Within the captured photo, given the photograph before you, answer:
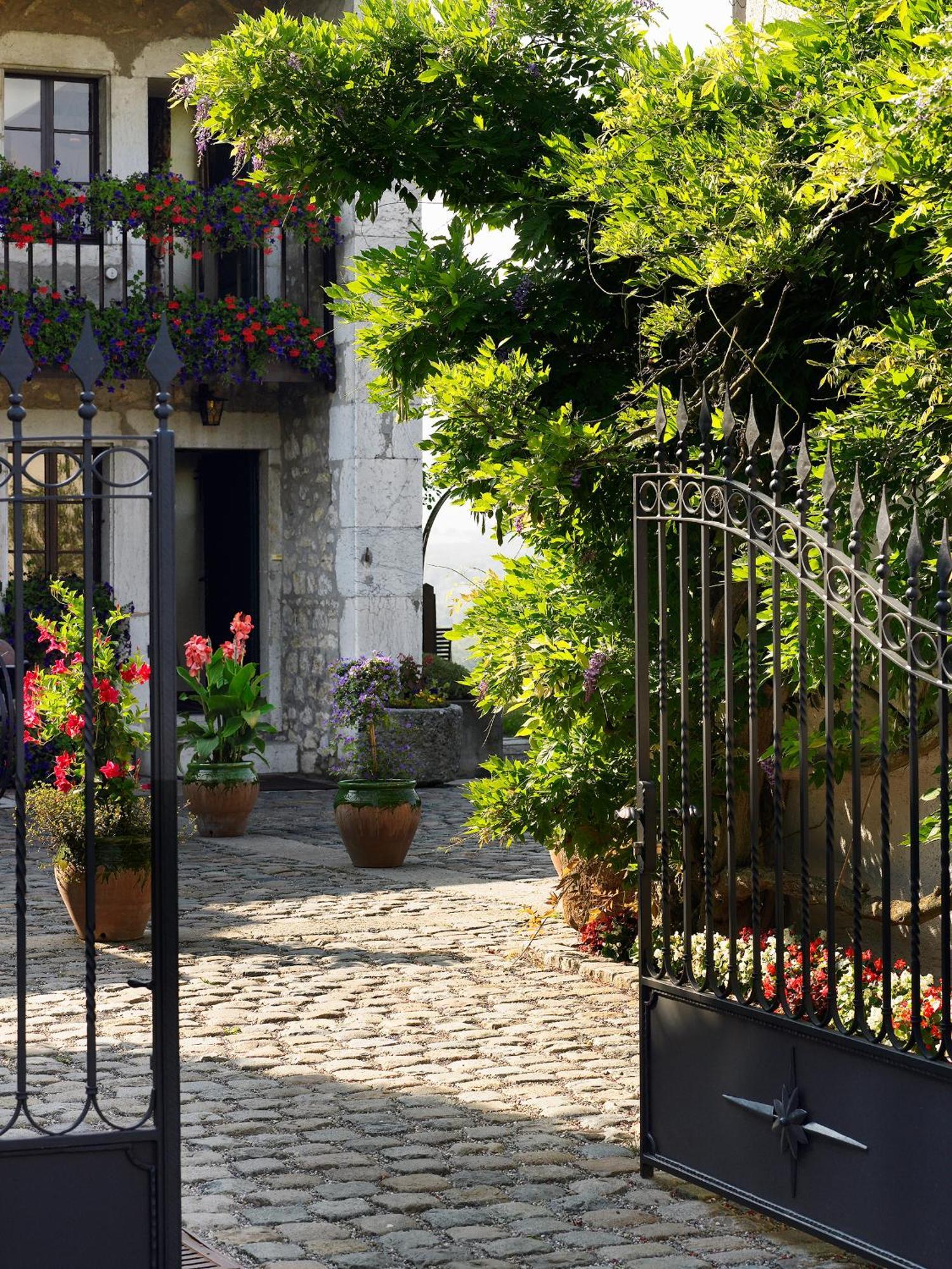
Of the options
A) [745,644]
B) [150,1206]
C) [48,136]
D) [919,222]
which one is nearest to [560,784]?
[745,644]

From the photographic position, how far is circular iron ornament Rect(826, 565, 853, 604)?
415 cm

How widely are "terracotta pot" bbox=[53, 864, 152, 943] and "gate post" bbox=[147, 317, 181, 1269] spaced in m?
4.12

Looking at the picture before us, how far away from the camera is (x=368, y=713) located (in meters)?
11.1

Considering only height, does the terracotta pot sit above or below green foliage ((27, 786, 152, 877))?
below

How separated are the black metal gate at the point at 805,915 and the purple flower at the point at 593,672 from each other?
488 mm

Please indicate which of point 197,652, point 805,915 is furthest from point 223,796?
point 805,915

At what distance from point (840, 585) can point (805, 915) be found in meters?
1.45

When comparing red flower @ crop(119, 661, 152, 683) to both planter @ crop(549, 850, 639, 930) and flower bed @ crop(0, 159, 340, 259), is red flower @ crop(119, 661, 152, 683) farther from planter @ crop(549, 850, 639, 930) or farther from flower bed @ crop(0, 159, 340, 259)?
flower bed @ crop(0, 159, 340, 259)

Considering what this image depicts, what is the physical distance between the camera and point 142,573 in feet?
46.8

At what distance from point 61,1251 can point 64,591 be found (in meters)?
4.48

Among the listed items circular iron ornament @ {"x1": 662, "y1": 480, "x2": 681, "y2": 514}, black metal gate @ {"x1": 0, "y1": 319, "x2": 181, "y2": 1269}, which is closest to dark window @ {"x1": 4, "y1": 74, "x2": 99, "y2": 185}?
circular iron ornament @ {"x1": 662, "y1": 480, "x2": 681, "y2": 514}

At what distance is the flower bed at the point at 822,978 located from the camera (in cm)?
483

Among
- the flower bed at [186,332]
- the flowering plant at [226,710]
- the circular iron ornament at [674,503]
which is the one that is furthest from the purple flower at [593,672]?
the flower bed at [186,332]

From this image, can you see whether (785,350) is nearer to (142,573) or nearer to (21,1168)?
(21,1168)
